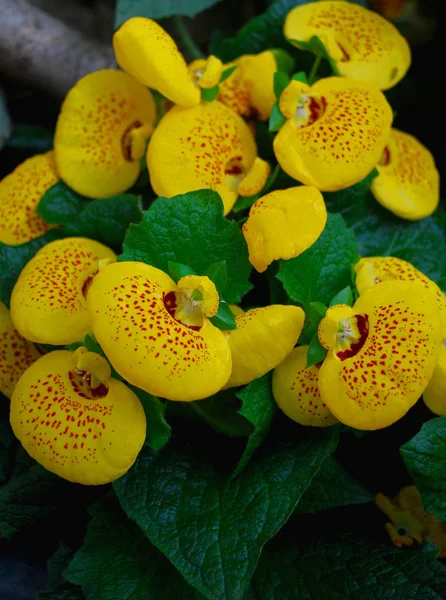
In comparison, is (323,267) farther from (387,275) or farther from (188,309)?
(188,309)

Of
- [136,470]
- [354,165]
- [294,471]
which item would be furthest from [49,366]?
[354,165]

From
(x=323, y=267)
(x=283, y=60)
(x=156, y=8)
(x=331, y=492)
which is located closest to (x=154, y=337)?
(x=323, y=267)

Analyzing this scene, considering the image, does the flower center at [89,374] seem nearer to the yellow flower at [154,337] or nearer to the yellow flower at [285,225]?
the yellow flower at [154,337]

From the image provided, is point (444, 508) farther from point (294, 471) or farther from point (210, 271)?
point (210, 271)

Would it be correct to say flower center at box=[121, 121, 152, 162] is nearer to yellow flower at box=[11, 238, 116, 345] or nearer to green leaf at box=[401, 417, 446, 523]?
yellow flower at box=[11, 238, 116, 345]

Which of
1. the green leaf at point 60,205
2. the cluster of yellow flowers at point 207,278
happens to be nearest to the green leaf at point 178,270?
the cluster of yellow flowers at point 207,278

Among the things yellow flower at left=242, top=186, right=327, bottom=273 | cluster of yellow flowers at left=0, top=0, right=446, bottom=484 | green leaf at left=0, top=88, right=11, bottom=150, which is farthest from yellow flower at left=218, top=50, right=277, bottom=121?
green leaf at left=0, top=88, right=11, bottom=150
